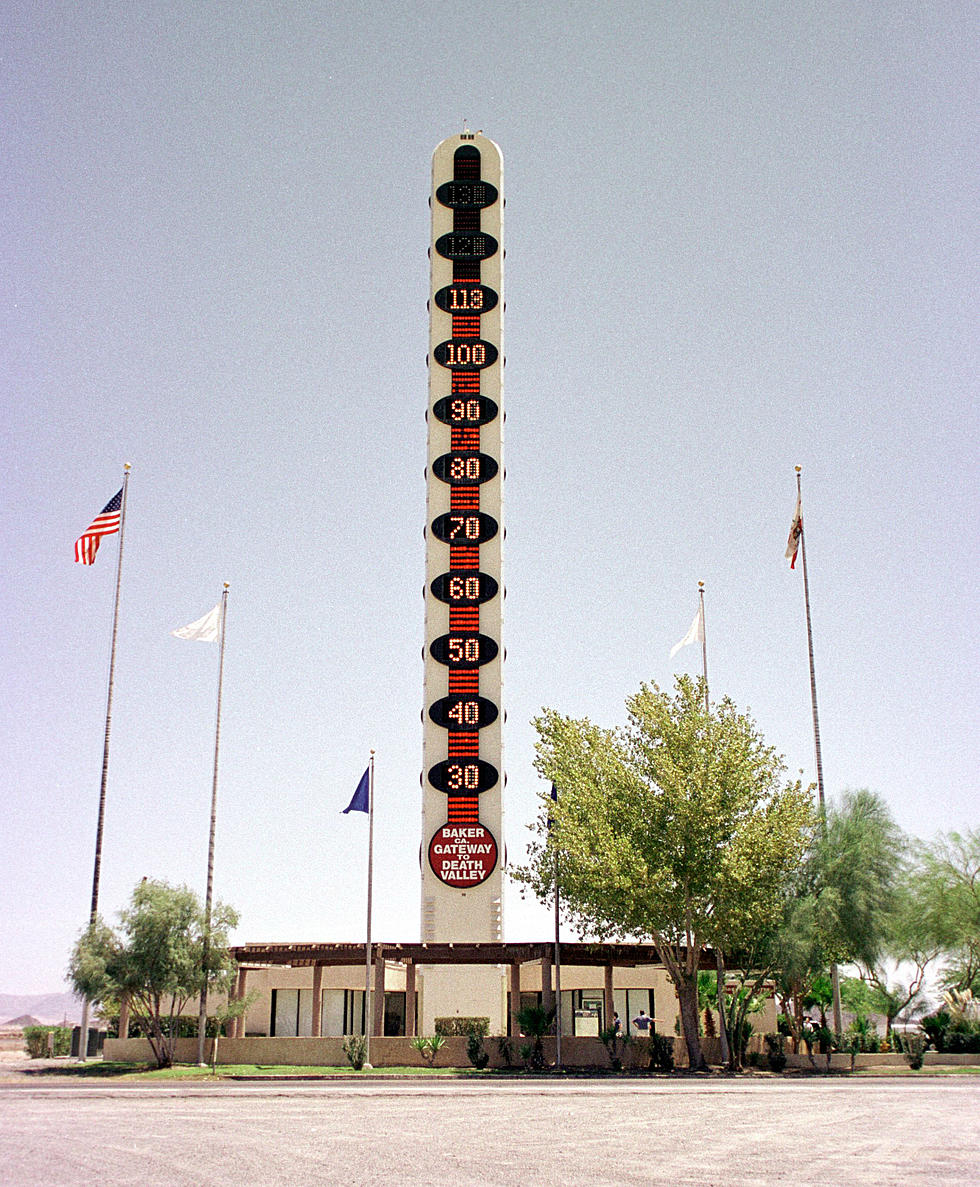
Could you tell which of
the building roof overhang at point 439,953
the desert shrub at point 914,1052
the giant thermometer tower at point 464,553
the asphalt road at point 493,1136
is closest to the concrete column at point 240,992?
the building roof overhang at point 439,953

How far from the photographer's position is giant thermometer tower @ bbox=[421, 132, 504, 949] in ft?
178

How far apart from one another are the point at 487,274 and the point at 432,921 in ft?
103

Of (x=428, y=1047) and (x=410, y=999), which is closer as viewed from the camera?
(x=428, y=1047)

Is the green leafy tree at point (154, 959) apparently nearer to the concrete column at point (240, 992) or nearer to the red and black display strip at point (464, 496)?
the concrete column at point (240, 992)

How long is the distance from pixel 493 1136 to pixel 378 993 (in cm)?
2846

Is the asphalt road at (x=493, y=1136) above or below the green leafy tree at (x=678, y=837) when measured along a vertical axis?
below

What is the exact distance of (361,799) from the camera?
4766 cm

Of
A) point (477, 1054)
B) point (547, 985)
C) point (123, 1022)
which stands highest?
point (547, 985)

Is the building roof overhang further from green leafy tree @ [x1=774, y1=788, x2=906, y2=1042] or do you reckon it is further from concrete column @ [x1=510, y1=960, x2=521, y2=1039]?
green leafy tree @ [x1=774, y1=788, x2=906, y2=1042]

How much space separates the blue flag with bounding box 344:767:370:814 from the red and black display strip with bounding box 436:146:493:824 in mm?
7925

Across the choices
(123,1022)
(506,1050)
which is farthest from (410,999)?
(123,1022)

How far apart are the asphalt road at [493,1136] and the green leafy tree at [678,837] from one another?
34.5ft

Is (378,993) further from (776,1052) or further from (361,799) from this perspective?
(776,1052)

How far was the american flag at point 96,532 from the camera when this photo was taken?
167 ft
